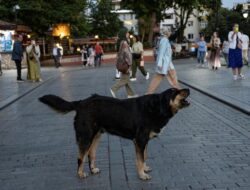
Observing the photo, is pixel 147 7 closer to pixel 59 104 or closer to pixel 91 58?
pixel 91 58

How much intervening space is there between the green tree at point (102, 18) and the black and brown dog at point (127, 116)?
78.0 m

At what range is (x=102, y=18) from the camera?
278 feet

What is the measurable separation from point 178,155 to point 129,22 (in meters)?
127

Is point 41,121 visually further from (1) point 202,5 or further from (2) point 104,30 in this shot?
(2) point 104,30

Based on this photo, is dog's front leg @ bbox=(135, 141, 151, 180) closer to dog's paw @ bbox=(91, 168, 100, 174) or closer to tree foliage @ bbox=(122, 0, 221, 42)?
dog's paw @ bbox=(91, 168, 100, 174)

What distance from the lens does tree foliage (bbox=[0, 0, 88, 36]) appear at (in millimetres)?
44062

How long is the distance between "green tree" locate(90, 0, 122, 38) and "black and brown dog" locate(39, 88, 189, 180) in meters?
78.0

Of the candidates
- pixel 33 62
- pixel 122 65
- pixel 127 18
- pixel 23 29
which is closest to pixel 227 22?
pixel 23 29

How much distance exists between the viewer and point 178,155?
748 cm

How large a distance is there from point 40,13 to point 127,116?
39773 mm

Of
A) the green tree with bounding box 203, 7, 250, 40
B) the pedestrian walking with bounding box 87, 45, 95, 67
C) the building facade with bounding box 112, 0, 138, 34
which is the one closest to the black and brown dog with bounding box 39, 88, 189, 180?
the pedestrian walking with bounding box 87, 45, 95, 67

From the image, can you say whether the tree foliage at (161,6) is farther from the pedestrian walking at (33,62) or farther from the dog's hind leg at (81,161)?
the dog's hind leg at (81,161)

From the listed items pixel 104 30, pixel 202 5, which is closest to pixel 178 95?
pixel 202 5

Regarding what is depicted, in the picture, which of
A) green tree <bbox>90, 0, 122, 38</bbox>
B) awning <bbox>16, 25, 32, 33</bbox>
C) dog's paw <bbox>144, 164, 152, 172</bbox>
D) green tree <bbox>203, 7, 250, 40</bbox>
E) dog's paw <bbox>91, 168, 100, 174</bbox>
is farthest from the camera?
green tree <bbox>90, 0, 122, 38</bbox>
